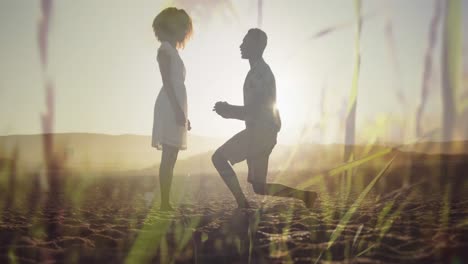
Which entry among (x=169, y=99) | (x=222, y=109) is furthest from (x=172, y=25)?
(x=222, y=109)

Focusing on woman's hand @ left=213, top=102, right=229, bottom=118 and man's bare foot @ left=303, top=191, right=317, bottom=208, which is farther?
man's bare foot @ left=303, top=191, right=317, bottom=208

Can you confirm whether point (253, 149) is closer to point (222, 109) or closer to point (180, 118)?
point (222, 109)

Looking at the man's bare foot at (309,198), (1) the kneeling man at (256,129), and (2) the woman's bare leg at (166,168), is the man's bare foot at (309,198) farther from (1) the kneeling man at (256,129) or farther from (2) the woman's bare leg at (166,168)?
(2) the woman's bare leg at (166,168)

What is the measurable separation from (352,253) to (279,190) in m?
2.16

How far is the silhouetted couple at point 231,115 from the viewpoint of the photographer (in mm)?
5008

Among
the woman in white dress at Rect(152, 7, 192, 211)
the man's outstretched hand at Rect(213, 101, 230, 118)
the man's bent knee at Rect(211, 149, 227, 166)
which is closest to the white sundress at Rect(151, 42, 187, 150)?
the woman in white dress at Rect(152, 7, 192, 211)

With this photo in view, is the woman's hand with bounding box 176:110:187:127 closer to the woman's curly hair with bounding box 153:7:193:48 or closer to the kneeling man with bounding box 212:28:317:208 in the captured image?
the kneeling man with bounding box 212:28:317:208

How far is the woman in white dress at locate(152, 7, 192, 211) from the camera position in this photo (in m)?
5.28

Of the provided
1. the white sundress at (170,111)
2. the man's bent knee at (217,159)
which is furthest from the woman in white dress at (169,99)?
the man's bent knee at (217,159)

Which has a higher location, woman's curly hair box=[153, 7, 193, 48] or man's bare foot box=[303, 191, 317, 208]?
woman's curly hair box=[153, 7, 193, 48]

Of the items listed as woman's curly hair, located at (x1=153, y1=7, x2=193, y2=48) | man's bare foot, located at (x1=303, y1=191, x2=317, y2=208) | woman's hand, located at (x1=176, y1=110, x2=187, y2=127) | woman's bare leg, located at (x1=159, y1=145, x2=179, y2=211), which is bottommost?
man's bare foot, located at (x1=303, y1=191, x2=317, y2=208)

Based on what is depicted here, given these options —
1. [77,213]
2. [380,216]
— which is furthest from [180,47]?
[380,216]

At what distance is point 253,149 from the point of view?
5.07m

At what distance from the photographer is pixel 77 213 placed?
5.88 metres
